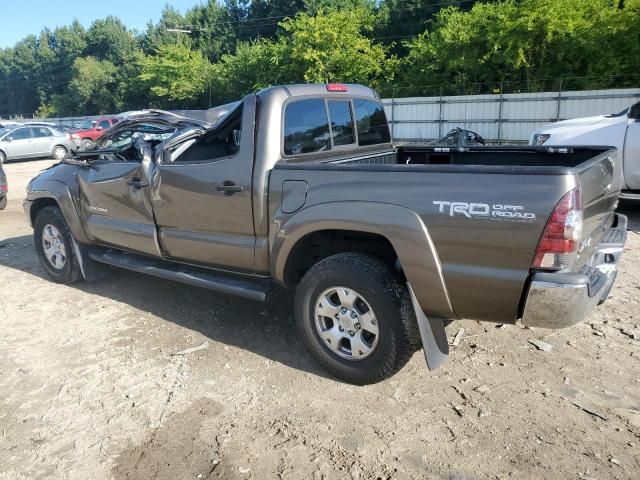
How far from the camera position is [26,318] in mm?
4852

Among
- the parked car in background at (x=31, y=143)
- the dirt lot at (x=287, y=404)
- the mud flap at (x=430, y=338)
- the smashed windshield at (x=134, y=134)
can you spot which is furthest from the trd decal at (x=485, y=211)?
the parked car in background at (x=31, y=143)

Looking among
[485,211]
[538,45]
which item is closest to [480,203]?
[485,211]

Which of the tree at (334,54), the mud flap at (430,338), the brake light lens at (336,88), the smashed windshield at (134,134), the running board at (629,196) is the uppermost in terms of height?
the tree at (334,54)

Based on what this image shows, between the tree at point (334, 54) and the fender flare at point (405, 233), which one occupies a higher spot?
the tree at point (334, 54)

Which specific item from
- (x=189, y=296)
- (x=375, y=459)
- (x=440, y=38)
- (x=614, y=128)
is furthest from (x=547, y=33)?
(x=375, y=459)

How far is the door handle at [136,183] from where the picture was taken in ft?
14.6

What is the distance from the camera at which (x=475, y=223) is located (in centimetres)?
278

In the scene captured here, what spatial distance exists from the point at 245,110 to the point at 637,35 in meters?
22.8

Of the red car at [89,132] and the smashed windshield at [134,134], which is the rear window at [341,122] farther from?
the red car at [89,132]

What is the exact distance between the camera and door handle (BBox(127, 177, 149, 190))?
14.6 feet

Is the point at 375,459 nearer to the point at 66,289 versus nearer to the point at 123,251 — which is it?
the point at 123,251

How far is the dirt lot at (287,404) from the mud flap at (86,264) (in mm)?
789

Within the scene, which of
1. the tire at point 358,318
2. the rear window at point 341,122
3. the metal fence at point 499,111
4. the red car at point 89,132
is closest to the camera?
the tire at point 358,318

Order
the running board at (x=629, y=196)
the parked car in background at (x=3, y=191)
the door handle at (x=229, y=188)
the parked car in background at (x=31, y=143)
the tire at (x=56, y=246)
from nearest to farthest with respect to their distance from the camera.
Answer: the door handle at (x=229, y=188), the tire at (x=56, y=246), the running board at (x=629, y=196), the parked car in background at (x=3, y=191), the parked car in background at (x=31, y=143)
